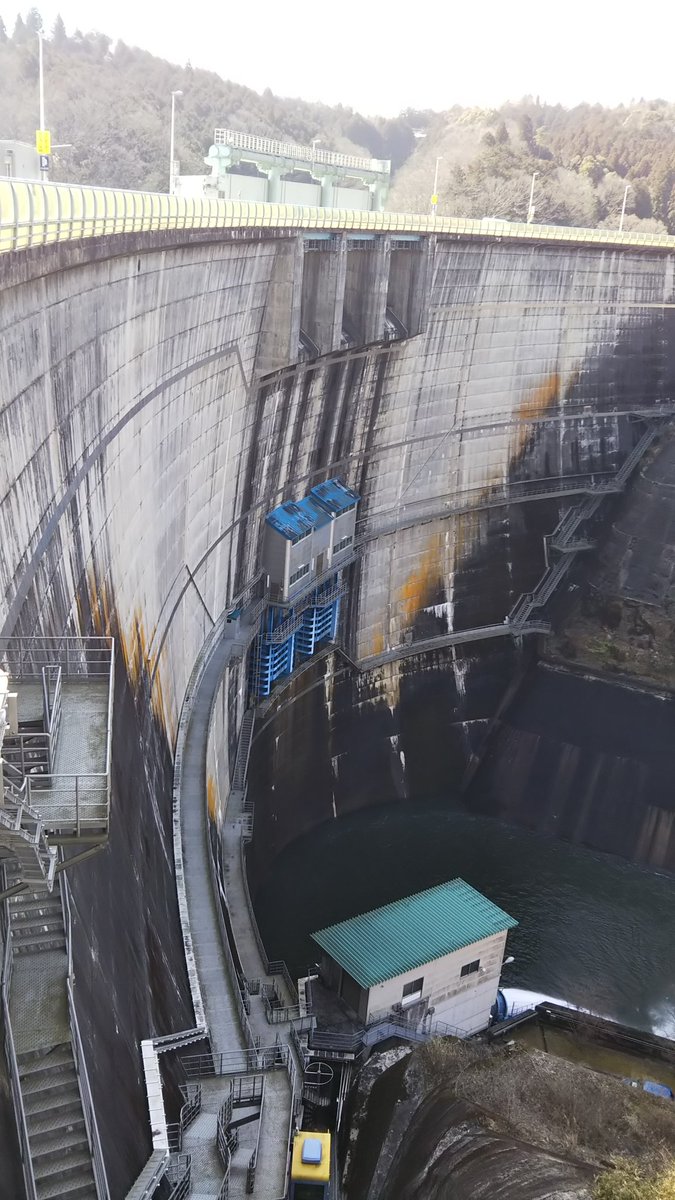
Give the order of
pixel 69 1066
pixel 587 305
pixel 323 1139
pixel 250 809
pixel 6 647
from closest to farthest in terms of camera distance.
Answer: pixel 69 1066 → pixel 6 647 → pixel 323 1139 → pixel 250 809 → pixel 587 305

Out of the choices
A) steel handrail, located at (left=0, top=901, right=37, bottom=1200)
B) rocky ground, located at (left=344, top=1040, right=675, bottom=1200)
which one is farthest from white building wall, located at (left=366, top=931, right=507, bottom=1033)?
steel handrail, located at (left=0, top=901, right=37, bottom=1200)

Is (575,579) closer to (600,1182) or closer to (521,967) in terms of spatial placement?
(521,967)

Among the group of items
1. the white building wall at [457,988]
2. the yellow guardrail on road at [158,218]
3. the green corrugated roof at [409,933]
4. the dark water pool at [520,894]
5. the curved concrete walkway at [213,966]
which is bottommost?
the dark water pool at [520,894]

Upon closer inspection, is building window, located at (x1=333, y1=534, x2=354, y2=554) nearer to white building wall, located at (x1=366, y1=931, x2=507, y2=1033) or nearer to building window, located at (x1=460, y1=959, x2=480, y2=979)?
white building wall, located at (x1=366, y1=931, x2=507, y2=1033)

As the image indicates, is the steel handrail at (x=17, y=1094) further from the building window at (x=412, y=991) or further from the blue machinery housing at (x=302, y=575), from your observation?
the blue machinery housing at (x=302, y=575)

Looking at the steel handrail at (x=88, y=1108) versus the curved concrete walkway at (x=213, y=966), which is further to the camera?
the curved concrete walkway at (x=213, y=966)

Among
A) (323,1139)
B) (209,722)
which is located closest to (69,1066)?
(323,1139)

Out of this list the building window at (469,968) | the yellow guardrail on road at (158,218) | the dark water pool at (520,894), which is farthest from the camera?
the dark water pool at (520,894)

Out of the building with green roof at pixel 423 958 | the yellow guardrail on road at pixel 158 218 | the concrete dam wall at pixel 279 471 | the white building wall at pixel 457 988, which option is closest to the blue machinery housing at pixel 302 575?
the concrete dam wall at pixel 279 471
